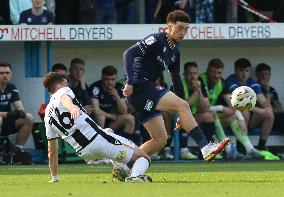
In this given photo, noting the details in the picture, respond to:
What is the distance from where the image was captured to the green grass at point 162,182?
9891mm

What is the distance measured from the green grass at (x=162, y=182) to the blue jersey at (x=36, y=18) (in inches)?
113

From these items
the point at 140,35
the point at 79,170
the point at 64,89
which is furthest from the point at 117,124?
the point at 64,89

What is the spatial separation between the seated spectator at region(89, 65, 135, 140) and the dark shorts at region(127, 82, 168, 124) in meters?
5.64

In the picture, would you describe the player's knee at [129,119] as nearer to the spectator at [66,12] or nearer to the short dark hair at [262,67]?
the spectator at [66,12]

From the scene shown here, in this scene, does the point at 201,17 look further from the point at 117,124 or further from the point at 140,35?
the point at 117,124

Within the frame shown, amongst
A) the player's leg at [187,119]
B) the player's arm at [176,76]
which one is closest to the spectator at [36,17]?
the player's arm at [176,76]

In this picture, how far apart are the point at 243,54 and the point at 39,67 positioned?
419cm

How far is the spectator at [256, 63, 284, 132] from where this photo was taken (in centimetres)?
1930

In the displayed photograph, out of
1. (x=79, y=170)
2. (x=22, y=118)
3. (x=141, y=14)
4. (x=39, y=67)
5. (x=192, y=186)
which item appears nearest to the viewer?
(x=192, y=186)

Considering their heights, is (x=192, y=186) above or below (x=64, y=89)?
below

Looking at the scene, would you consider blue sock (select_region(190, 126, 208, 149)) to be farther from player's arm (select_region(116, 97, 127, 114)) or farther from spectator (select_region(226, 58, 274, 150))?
spectator (select_region(226, 58, 274, 150))

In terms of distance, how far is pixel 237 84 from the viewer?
19000mm

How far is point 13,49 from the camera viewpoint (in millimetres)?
19094

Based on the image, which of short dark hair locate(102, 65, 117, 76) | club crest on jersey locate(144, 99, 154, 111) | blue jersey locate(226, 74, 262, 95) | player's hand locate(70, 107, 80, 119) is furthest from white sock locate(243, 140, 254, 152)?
player's hand locate(70, 107, 80, 119)
